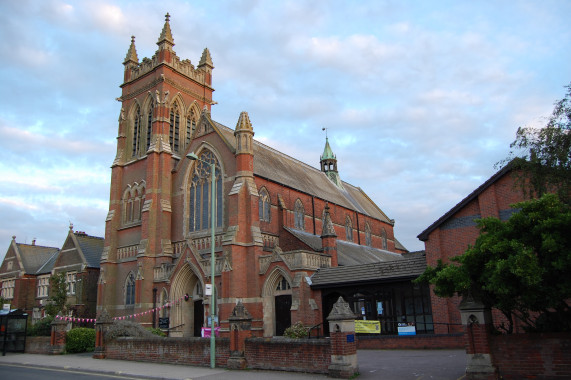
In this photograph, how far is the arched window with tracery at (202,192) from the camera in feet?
103

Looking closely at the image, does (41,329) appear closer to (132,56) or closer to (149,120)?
(149,120)

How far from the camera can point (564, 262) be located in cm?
1034

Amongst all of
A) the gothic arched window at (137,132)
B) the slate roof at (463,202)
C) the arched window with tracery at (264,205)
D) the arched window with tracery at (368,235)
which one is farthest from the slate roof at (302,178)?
the slate roof at (463,202)

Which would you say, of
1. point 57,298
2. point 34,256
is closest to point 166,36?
point 57,298

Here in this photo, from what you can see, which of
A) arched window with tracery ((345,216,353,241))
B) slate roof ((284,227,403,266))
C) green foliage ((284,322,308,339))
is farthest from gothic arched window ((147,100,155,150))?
green foliage ((284,322,308,339))

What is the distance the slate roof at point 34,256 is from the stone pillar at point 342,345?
1695 inches

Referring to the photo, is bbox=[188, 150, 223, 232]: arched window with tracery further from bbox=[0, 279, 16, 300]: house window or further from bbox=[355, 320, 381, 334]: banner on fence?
bbox=[0, 279, 16, 300]: house window

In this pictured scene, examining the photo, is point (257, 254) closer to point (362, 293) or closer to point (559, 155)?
point (362, 293)

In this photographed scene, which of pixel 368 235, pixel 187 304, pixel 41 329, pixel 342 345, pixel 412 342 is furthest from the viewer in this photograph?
pixel 368 235

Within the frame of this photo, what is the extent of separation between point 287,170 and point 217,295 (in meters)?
14.7

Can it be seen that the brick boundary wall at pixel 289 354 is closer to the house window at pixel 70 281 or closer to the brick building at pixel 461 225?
the brick building at pixel 461 225

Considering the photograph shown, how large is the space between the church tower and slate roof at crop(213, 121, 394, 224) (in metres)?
4.61

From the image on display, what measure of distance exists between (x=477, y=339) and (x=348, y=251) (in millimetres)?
24268

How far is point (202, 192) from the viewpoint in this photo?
3256 centimetres
